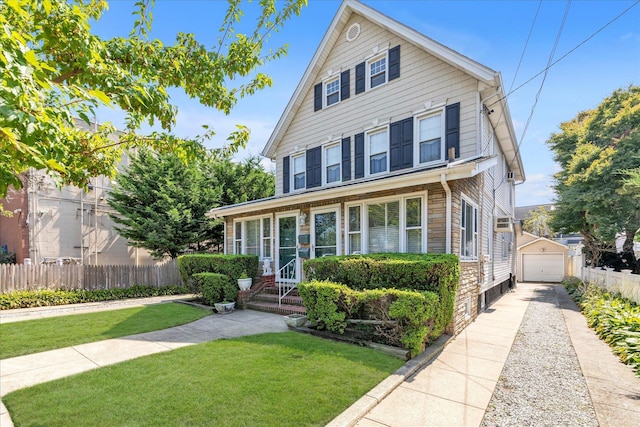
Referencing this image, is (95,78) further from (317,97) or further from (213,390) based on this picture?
(317,97)

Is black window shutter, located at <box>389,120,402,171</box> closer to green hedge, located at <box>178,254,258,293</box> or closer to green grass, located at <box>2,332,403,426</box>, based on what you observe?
green hedge, located at <box>178,254,258,293</box>

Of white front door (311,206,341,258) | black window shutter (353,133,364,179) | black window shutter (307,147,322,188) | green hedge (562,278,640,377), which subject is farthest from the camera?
black window shutter (307,147,322,188)

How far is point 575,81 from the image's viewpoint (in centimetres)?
865

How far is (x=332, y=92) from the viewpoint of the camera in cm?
1227

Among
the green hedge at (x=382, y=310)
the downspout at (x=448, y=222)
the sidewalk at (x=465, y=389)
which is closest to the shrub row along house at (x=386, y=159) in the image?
the downspout at (x=448, y=222)

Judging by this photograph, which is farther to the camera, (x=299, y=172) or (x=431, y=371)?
(x=299, y=172)

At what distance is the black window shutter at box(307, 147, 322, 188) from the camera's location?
12.3 m

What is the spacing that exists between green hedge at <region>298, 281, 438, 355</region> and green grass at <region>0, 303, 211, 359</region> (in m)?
3.87

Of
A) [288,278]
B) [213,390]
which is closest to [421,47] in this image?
[288,278]

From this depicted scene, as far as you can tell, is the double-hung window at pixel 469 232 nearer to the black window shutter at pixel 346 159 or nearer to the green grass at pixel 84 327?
the black window shutter at pixel 346 159

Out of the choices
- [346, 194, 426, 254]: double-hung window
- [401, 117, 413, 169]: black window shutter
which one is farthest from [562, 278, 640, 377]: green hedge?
[401, 117, 413, 169]: black window shutter

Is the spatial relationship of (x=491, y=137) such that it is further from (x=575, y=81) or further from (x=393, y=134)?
(x=393, y=134)

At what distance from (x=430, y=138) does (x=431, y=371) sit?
676 centimetres

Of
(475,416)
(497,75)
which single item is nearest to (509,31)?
(497,75)
